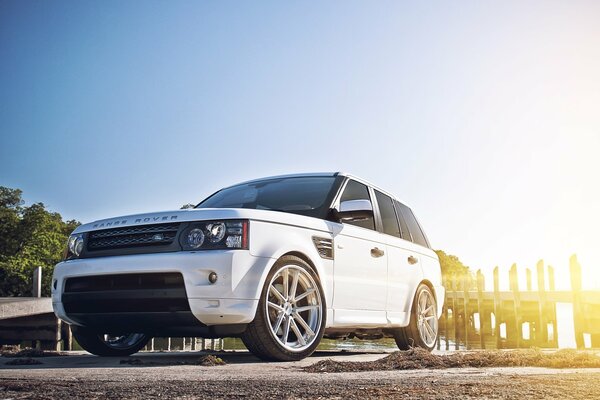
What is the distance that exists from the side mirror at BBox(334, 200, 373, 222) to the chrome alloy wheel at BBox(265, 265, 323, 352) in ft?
2.79

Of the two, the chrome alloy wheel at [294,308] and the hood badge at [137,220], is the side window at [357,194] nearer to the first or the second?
the chrome alloy wheel at [294,308]

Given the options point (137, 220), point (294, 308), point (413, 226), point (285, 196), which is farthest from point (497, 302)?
point (137, 220)

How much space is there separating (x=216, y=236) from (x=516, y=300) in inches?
1192

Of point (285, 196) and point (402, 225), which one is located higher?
point (285, 196)

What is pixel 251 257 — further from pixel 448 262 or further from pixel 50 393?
pixel 448 262

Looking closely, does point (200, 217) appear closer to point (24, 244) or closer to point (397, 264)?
point (397, 264)

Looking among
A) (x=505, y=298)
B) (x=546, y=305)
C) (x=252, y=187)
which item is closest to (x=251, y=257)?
(x=252, y=187)

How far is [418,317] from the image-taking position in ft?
28.0

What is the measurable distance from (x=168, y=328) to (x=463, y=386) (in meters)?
2.80

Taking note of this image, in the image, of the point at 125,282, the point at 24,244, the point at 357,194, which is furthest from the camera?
the point at 24,244

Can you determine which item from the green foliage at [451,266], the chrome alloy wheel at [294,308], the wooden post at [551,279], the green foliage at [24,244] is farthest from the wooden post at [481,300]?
the green foliage at [451,266]

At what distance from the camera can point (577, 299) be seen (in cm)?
2758

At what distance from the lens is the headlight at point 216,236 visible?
5.67m

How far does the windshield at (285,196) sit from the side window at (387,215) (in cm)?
104
